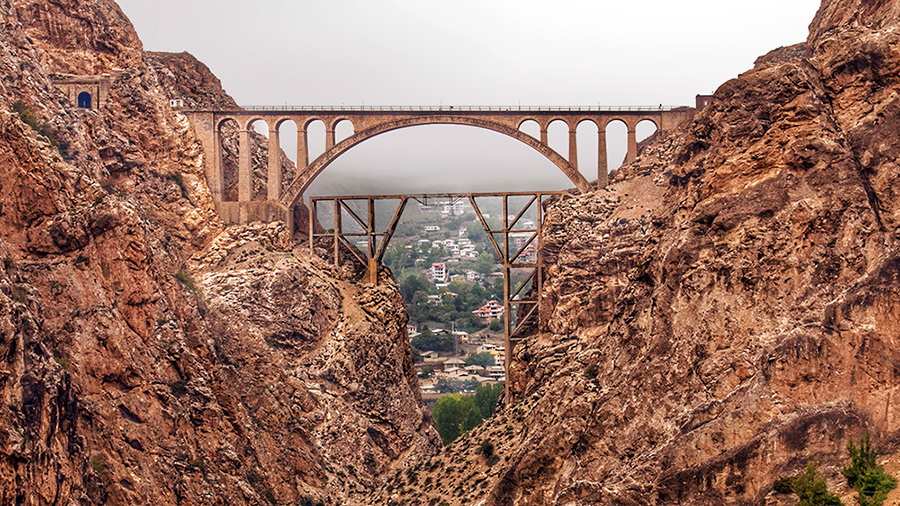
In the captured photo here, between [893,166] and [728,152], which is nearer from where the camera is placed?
[893,166]

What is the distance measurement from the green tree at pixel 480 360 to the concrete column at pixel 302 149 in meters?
63.5

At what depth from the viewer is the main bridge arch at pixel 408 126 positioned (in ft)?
209

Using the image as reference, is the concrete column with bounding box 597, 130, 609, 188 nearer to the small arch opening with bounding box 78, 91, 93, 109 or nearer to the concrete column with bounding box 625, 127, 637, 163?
the concrete column with bounding box 625, 127, 637, 163

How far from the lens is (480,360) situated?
405ft

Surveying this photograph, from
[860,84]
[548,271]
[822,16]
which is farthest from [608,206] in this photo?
[860,84]

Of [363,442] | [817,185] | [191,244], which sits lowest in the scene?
[363,442]

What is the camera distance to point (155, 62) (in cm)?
6469

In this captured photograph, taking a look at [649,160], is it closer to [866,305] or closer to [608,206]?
[608,206]

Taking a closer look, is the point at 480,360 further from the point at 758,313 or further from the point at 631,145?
the point at 758,313

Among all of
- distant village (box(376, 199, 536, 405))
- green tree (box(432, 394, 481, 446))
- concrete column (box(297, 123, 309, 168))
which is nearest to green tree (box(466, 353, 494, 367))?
distant village (box(376, 199, 536, 405))

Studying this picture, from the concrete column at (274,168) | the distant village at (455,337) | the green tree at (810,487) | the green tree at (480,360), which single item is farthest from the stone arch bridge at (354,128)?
the green tree at (480,360)

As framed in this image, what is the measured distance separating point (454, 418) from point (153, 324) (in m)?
43.3

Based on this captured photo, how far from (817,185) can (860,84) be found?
10.7 feet

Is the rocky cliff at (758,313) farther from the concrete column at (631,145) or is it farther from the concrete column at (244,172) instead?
the concrete column at (244,172)
